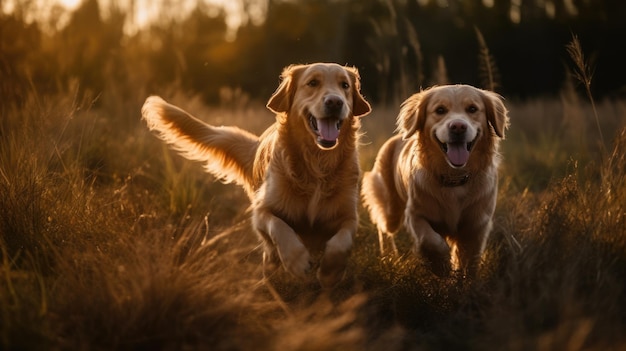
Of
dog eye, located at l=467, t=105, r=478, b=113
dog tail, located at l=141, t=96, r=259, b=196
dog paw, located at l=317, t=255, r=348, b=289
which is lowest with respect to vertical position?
dog paw, located at l=317, t=255, r=348, b=289

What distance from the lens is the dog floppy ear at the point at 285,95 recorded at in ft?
15.8

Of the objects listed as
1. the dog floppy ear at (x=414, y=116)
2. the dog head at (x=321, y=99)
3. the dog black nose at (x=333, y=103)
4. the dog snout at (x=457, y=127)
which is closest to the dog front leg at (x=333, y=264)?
the dog head at (x=321, y=99)

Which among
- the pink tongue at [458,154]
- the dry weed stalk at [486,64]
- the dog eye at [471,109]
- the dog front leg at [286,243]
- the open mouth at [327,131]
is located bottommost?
the dog front leg at [286,243]

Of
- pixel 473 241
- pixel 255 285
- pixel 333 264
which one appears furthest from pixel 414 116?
pixel 255 285

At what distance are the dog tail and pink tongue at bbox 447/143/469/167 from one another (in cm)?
184

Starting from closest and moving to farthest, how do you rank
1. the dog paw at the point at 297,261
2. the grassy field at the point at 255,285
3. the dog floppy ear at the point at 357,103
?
the grassy field at the point at 255,285, the dog paw at the point at 297,261, the dog floppy ear at the point at 357,103

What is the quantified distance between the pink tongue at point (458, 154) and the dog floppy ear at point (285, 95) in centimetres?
115

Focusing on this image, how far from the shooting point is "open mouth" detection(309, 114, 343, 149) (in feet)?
14.6

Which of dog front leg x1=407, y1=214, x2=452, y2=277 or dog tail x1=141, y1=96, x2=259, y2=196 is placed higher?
dog tail x1=141, y1=96, x2=259, y2=196

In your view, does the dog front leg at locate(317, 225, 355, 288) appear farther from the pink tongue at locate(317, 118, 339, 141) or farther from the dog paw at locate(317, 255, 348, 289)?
the pink tongue at locate(317, 118, 339, 141)

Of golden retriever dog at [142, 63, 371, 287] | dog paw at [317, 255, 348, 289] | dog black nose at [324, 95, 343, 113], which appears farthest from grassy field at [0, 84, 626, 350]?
dog black nose at [324, 95, 343, 113]

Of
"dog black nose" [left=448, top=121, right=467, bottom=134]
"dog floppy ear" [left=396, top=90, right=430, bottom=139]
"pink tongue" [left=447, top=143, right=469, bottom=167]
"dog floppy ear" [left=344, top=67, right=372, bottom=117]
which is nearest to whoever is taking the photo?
"dog black nose" [left=448, top=121, right=467, bottom=134]

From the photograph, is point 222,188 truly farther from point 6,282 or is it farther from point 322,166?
point 6,282

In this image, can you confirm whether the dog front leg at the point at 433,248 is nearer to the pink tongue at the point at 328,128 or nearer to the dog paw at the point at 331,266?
the dog paw at the point at 331,266
